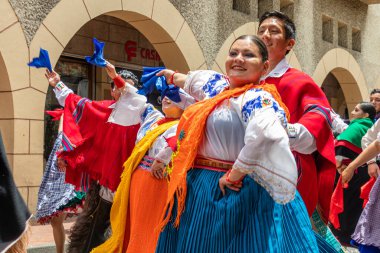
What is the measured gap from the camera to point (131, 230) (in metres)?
4.96

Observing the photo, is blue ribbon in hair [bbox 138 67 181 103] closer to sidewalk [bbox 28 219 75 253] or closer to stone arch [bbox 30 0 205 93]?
sidewalk [bbox 28 219 75 253]

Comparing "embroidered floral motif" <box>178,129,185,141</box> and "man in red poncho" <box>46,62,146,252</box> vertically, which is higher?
"embroidered floral motif" <box>178,129,185,141</box>

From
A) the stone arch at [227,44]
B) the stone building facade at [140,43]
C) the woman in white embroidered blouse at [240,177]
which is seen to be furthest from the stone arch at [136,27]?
the woman in white embroidered blouse at [240,177]

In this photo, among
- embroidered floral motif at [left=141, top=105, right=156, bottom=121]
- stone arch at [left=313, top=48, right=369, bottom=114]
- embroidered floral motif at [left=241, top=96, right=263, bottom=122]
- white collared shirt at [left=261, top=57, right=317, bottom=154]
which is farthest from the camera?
stone arch at [left=313, top=48, right=369, bottom=114]

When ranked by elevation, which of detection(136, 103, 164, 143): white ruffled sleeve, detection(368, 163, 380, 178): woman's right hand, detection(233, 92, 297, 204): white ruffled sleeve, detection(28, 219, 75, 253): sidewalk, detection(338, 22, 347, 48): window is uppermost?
detection(338, 22, 347, 48): window

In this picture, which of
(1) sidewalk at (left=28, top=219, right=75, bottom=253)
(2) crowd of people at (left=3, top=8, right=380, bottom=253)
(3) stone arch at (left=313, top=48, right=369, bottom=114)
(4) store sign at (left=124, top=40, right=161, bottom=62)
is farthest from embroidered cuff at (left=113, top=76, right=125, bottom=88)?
(3) stone arch at (left=313, top=48, right=369, bottom=114)

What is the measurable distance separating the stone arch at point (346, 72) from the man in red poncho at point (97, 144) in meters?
8.94

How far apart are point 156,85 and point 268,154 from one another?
142 cm

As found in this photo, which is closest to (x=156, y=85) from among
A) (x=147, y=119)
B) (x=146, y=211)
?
(x=146, y=211)

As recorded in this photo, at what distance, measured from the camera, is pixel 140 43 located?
41.7ft

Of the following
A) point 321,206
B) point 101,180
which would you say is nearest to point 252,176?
point 321,206

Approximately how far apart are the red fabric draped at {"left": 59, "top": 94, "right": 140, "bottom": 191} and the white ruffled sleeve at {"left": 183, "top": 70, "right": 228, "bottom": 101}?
211cm

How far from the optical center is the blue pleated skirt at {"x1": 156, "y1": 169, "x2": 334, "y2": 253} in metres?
3.06

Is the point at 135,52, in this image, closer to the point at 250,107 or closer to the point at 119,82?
the point at 119,82
